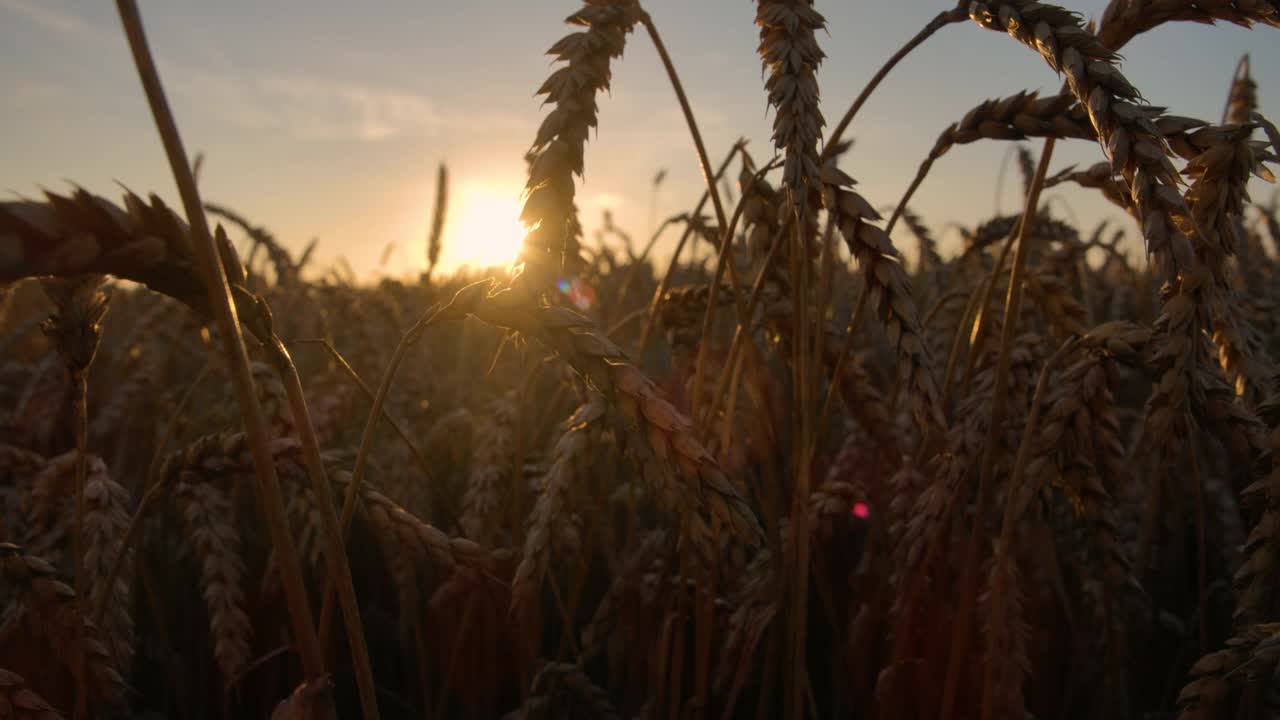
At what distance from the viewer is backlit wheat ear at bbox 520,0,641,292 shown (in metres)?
1.41

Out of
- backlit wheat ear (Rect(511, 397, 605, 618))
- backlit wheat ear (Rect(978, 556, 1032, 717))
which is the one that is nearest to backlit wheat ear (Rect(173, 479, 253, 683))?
backlit wheat ear (Rect(511, 397, 605, 618))

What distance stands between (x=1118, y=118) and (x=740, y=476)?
4.74 feet

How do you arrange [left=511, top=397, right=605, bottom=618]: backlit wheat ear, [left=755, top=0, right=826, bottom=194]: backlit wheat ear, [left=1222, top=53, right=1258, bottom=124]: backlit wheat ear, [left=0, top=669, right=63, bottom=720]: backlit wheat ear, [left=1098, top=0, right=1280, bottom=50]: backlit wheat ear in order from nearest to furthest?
[left=0, top=669, right=63, bottom=720]: backlit wheat ear < [left=755, top=0, right=826, bottom=194]: backlit wheat ear < [left=1098, top=0, right=1280, bottom=50]: backlit wheat ear < [left=511, top=397, right=605, bottom=618]: backlit wheat ear < [left=1222, top=53, right=1258, bottom=124]: backlit wheat ear

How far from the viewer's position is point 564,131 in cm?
145

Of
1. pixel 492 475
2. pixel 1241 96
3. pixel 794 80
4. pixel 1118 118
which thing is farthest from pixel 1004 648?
pixel 1241 96

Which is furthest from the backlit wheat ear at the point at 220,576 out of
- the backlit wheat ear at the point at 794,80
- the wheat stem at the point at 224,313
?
the backlit wheat ear at the point at 794,80

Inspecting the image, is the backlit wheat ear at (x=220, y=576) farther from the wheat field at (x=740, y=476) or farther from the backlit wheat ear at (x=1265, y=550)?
the backlit wheat ear at (x=1265, y=550)

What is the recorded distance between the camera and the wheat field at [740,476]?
3.31 feet

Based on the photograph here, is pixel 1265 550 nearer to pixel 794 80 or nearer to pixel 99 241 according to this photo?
pixel 794 80

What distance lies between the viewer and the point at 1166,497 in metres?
2.77

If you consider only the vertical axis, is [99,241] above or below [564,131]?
below

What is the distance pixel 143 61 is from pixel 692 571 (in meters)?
1.73

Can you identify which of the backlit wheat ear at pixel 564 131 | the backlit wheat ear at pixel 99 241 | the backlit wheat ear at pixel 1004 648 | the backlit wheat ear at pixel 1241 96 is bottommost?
the backlit wheat ear at pixel 1004 648

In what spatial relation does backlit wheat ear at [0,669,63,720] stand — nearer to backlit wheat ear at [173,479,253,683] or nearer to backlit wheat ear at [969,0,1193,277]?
backlit wheat ear at [173,479,253,683]
